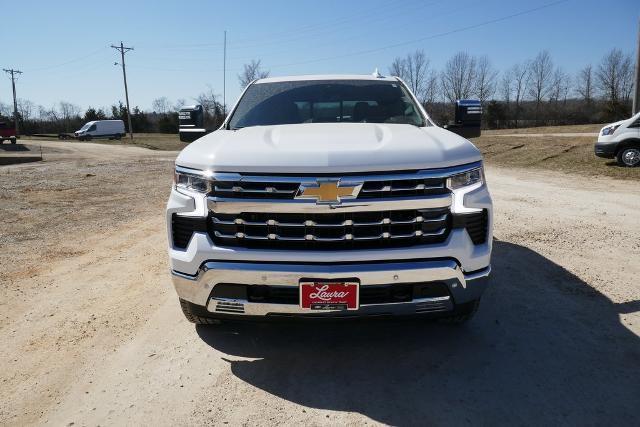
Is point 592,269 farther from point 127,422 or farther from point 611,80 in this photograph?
point 611,80

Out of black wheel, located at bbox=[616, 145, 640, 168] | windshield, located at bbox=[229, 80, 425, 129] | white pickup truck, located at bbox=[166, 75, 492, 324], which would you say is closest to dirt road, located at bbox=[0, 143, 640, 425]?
white pickup truck, located at bbox=[166, 75, 492, 324]

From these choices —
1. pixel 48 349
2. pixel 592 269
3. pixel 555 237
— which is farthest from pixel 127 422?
pixel 555 237

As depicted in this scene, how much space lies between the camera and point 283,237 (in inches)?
106

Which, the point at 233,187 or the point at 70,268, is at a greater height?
the point at 233,187

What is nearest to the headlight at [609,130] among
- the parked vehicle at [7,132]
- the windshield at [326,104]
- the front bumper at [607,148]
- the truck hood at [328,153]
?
the front bumper at [607,148]

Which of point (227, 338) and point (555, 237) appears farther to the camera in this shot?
point (555, 237)

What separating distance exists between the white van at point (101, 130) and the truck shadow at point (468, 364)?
5860 centimetres

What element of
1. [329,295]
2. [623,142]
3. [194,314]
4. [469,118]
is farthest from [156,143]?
[329,295]

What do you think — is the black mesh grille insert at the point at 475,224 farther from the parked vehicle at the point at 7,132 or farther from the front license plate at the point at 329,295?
the parked vehicle at the point at 7,132

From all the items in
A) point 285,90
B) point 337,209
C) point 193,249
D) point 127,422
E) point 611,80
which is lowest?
point 127,422

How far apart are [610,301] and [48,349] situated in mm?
4389

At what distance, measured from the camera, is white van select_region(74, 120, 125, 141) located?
5528cm

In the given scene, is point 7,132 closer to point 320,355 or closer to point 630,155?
point 630,155

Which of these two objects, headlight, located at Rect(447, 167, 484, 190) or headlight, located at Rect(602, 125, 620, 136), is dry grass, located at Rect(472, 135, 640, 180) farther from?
headlight, located at Rect(447, 167, 484, 190)
